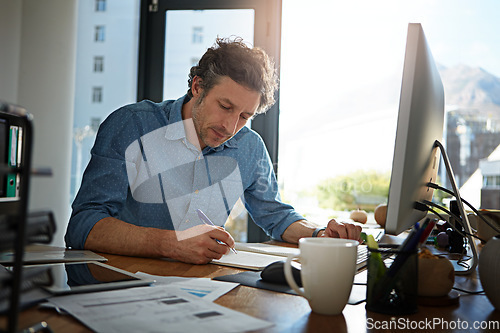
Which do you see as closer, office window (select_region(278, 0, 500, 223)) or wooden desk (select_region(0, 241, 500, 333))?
wooden desk (select_region(0, 241, 500, 333))

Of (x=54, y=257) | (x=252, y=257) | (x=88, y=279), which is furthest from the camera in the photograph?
(x=252, y=257)

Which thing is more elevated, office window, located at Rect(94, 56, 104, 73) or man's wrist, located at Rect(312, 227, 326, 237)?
office window, located at Rect(94, 56, 104, 73)

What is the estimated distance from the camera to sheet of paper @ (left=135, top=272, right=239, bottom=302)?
74 centimetres

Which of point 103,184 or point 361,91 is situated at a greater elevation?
point 361,91

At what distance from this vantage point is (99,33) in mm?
3105

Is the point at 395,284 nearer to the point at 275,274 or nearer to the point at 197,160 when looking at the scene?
the point at 275,274

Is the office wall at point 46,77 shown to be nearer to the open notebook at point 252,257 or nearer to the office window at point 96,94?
the office window at point 96,94

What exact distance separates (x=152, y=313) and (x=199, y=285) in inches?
7.7

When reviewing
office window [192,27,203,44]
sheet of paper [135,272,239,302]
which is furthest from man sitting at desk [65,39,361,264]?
office window [192,27,203,44]

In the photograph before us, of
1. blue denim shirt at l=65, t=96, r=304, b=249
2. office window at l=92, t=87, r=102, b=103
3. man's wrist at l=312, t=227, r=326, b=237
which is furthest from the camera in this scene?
office window at l=92, t=87, r=102, b=103

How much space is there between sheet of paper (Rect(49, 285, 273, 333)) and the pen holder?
0.60 feet

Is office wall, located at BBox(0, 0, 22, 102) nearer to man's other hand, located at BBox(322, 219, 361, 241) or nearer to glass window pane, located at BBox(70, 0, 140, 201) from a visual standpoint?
glass window pane, located at BBox(70, 0, 140, 201)

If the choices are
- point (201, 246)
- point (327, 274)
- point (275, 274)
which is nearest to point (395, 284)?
point (327, 274)

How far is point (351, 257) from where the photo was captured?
66 centimetres
